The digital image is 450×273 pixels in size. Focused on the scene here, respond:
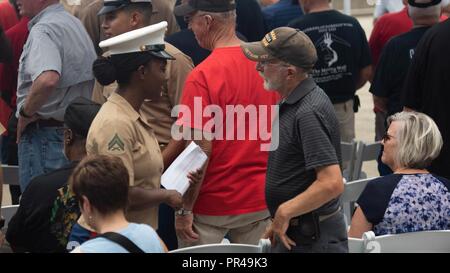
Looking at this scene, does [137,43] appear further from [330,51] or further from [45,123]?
[330,51]

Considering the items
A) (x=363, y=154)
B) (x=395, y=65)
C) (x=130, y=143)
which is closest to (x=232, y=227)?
(x=130, y=143)

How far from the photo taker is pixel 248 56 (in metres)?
4.29

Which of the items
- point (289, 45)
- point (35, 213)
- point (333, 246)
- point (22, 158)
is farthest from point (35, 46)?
point (333, 246)

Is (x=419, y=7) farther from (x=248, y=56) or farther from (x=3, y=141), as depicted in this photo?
(x=3, y=141)

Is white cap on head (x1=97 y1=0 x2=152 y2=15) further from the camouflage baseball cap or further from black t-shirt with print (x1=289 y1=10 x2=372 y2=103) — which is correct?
black t-shirt with print (x1=289 y1=10 x2=372 y2=103)

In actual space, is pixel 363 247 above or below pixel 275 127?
below

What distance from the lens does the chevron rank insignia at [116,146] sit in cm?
398

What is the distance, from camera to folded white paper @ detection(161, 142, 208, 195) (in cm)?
446

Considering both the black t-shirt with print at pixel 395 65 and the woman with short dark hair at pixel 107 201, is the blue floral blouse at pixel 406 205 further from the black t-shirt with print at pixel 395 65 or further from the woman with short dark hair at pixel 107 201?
the black t-shirt with print at pixel 395 65

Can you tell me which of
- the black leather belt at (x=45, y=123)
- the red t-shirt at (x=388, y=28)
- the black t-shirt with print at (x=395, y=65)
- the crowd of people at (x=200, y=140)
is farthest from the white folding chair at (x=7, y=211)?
the red t-shirt at (x=388, y=28)

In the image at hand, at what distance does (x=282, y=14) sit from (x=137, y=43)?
3.27 metres

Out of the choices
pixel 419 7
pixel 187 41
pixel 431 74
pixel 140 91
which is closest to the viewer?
pixel 140 91

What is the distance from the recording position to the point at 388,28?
7.28m

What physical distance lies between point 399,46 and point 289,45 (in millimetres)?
2571
